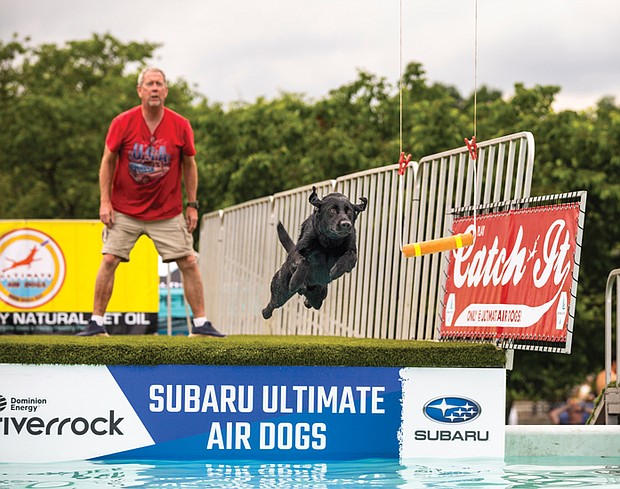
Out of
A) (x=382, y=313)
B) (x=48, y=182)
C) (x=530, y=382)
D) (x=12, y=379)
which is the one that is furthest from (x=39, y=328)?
(x=48, y=182)

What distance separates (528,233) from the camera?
24.7 ft

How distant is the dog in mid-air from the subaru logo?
95cm

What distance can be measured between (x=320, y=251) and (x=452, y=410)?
1232mm

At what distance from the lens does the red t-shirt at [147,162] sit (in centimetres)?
867

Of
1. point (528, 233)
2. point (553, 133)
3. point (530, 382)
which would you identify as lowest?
point (530, 382)

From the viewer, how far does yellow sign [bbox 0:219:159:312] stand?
43.8 ft

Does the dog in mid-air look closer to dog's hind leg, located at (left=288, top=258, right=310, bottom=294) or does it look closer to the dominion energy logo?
dog's hind leg, located at (left=288, top=258, right=310, bottom=294)

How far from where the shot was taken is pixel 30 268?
13461 millimetres

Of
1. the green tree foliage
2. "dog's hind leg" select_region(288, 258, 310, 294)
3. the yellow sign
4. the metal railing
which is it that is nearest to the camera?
"dog's hind leg" select_region(288, 258, 310, 294)

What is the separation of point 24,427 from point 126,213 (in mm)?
2338

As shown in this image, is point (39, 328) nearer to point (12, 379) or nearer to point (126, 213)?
point (126, 213)

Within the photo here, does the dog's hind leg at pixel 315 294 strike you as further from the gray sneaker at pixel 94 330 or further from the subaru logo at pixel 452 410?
the gray sneaker at pixel 94 330

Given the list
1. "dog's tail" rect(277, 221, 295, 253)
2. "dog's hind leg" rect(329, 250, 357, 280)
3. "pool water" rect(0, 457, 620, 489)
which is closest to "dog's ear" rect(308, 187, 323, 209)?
"dog's hind leg" rect(329, 250, 357, 280)

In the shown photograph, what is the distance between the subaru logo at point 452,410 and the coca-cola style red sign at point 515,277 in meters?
0.60
